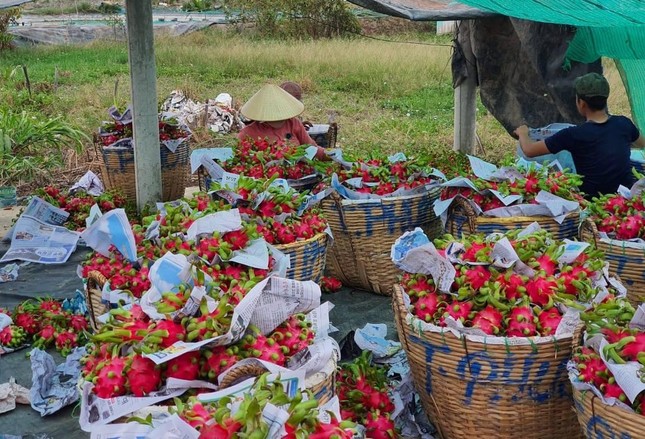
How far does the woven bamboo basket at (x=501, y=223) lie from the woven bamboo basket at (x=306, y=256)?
72 centimetres

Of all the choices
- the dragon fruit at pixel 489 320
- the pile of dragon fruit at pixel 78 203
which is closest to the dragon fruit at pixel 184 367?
the dragon fruit at pixel 489 320

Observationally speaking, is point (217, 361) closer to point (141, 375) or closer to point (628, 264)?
point (141, 375)

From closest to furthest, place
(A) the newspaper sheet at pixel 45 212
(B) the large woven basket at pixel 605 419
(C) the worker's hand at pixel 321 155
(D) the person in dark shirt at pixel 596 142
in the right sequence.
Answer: (B) the large woven basket at pixel 605 419, (D) the person in dark shirt at pixel 596 142, (C) the worker's hand at pixel 321 155, (A) the newspaper sheet at pixel 45 212

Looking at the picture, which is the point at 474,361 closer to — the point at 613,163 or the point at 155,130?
the point at 613,163

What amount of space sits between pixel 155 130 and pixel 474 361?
3330mm

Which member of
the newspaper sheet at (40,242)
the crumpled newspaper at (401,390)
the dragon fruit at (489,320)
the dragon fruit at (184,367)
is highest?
the dragon fruit at (184,367)

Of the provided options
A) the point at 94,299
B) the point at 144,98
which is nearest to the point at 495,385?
the point at 94,299

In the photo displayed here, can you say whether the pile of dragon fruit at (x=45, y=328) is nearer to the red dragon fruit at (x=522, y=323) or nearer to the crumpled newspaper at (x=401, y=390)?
the crumpled newspaper at (x=401, y=390)

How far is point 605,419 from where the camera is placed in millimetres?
2078

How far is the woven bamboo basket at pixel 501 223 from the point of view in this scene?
3.71 metres

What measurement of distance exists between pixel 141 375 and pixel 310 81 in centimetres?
1157

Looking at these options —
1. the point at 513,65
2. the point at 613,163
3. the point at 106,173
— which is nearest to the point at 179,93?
the point at 106,173

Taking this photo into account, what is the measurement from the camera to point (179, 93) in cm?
1074

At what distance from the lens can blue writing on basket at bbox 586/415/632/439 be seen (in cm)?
204
